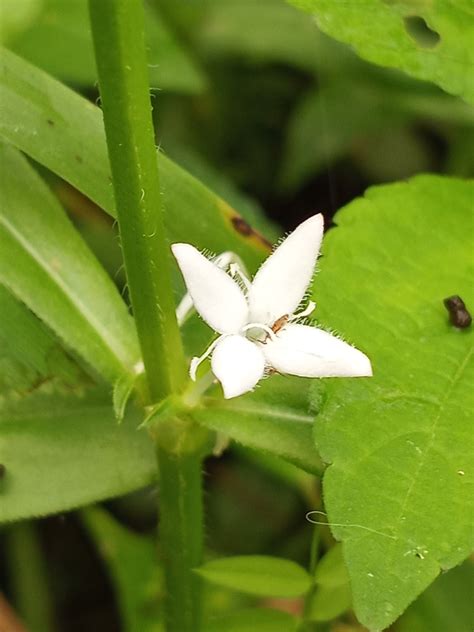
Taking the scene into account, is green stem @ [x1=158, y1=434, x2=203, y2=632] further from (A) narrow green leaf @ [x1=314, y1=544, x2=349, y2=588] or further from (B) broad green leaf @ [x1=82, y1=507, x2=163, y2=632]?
(B) broad green leaf @ [x1=82, y1=507, x2=163, y2=632]

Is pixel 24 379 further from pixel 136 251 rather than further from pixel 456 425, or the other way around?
pixel 456 425

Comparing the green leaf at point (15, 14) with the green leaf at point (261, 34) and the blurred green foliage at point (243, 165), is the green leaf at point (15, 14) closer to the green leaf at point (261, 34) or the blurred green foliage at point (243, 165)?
the blurred green foliage at point (243, 165)

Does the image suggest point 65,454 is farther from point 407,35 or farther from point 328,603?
point 407,35

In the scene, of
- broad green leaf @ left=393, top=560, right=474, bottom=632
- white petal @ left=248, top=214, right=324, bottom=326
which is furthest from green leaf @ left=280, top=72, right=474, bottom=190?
white petal @ left=248, top=214, right=324, bottom=326

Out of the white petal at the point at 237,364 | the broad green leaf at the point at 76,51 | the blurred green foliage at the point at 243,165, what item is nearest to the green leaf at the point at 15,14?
the blurred green foliage at the point at 243,165

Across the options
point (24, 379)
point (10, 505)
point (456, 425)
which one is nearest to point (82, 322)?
point (24, 379)

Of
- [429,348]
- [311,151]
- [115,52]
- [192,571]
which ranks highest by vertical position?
[115,52]
